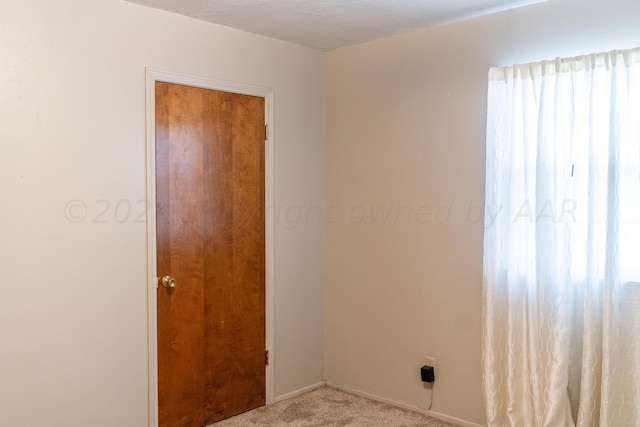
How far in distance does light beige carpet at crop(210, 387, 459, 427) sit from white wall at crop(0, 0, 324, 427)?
2.55 ft

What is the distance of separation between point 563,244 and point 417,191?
1.04 meters

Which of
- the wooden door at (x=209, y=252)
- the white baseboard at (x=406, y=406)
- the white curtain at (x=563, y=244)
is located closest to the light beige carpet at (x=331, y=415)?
the white baseboard at (x=406, y=406)

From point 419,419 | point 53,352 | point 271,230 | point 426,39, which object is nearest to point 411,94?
point 426,39

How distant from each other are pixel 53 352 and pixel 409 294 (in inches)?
86.4

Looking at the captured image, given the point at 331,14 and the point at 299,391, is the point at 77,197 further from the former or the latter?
the point at 299,391

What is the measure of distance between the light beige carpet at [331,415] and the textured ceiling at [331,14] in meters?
2.54

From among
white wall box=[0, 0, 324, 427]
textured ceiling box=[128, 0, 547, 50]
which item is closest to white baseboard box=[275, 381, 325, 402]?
white wall box=[0, 0, 324, 427]

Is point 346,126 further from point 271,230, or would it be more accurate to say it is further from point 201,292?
point 201,292

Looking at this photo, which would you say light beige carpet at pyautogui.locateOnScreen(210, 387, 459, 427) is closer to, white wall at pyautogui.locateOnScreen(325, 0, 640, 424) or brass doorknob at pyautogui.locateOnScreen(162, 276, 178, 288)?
white wall at pyautogui.locateOnScreen(325, 0, 640, 424)

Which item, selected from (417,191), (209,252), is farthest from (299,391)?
(417,191)

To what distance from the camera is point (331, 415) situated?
3697mm

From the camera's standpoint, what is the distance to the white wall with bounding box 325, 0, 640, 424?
332 cm

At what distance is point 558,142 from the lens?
9.78ft

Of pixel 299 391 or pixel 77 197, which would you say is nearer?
pixel 77 197
